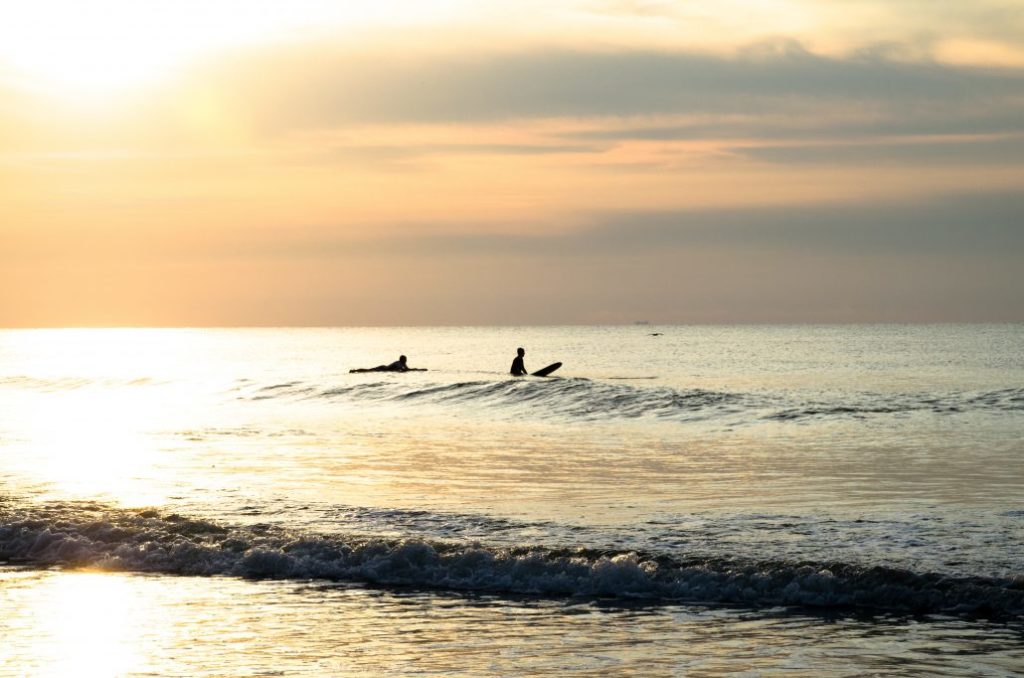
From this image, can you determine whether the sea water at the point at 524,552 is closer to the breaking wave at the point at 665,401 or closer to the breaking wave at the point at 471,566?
the breaking wave at the point at 471,566

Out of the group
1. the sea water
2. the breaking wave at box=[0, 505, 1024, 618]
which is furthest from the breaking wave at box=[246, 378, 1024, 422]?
the breaking wave at box=[0, 505, 1024, 618]

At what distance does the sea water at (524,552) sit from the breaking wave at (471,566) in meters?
0.03

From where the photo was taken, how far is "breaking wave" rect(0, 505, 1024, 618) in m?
12.9

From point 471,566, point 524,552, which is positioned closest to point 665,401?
point 524,552

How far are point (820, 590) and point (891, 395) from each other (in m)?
33.1

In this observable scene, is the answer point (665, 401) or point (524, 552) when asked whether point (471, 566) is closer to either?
point (524, 552)

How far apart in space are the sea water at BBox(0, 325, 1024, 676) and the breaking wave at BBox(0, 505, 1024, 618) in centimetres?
3

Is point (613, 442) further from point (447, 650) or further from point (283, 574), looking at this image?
point (447, 650)

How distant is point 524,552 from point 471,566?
0.71 m

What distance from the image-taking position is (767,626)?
11906mm

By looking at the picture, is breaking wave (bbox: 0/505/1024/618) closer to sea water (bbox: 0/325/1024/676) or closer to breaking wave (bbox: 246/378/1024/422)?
sea water (bbox: 0/325/1024/676)

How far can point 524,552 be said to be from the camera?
14758 mm

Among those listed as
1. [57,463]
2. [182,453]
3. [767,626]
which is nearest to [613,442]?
[182,453]

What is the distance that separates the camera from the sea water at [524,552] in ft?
36.1
